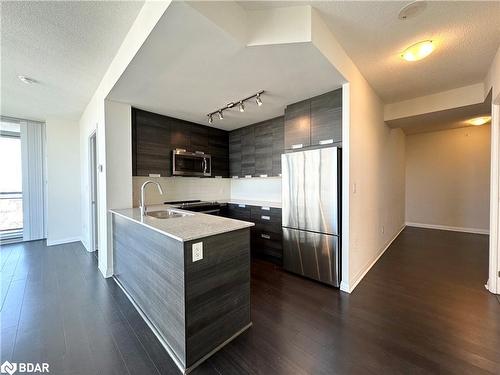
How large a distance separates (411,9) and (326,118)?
44.8 inches

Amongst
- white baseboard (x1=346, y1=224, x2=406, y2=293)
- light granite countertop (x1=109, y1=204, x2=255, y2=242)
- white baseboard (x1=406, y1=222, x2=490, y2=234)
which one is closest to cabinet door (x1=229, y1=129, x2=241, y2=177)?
light granite countertop (x1=109, y1=204, x2=255, y2=242)

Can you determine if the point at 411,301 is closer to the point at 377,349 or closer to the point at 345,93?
the point at 377,349

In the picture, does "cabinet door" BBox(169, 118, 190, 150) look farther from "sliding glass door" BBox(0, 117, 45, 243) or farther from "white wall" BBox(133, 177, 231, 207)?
"sliding glass door" BBox(0, 117, 45, 243)

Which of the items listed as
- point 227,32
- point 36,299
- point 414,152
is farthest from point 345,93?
point 414,152

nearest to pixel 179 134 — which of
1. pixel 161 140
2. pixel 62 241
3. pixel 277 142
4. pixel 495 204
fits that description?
pixel 161 140

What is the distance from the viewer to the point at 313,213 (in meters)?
2.65

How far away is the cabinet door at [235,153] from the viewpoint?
423cm

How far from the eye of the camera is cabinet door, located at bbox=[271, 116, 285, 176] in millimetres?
3525

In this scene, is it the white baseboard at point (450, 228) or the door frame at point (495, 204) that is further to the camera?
the white baseboard at point (450, 228)

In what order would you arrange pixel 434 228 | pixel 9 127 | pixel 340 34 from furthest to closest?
1. pixel 434 228
2. pixel 9 127
3. pixel 340 34

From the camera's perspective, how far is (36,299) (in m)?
2.30

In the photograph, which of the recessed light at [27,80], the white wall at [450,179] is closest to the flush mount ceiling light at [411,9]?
the recessed light at [27,80]

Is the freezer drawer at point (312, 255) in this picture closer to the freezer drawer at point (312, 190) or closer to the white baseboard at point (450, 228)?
the freezer drawer at point (312, 190)

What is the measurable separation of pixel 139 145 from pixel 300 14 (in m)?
2.66
